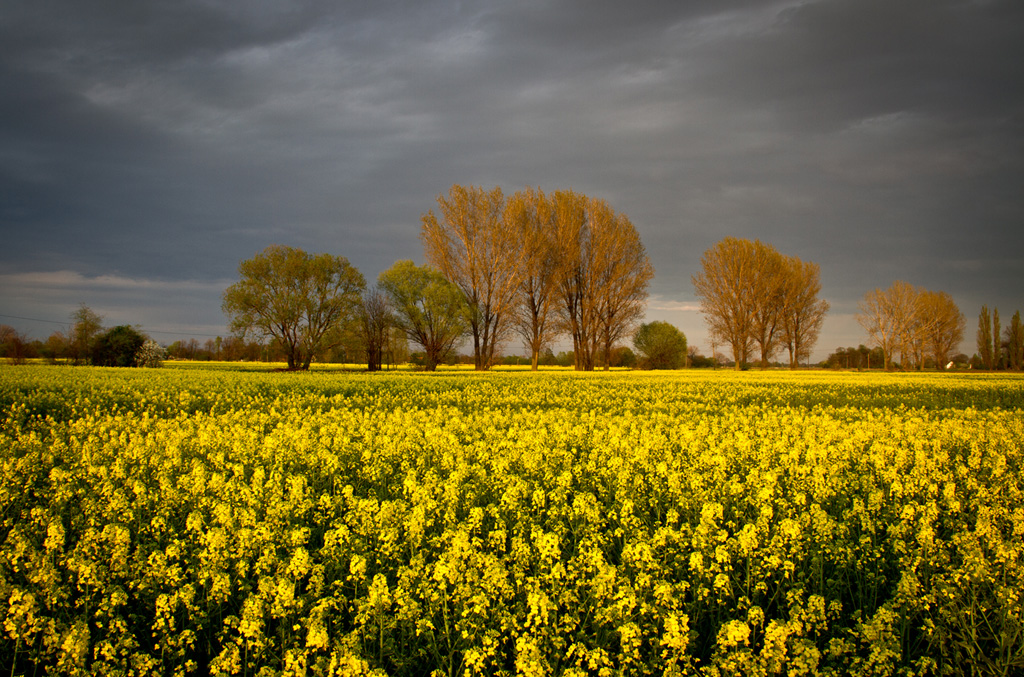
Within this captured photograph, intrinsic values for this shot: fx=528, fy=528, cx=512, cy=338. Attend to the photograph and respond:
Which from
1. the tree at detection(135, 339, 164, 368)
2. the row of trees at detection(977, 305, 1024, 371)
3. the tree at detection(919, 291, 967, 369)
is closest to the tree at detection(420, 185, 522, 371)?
the tree at detection(135, 339, 164, 368)

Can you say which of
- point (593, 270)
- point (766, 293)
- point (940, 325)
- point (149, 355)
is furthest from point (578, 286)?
point (940, 325)

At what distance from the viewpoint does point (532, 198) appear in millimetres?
52500

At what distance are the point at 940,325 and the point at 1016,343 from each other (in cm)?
1912

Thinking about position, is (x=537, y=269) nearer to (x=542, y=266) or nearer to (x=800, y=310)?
(x=542, y=266)

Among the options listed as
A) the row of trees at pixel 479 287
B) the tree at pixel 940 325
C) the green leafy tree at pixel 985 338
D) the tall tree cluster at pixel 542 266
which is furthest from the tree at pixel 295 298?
the green leafy tree at pixel 985 338

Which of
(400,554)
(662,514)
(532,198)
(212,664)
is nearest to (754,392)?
(662,514)

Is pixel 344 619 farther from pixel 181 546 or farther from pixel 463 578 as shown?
pixel 181 546

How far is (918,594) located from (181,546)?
4821 mm

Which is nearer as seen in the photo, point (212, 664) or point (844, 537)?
point (212, 664)

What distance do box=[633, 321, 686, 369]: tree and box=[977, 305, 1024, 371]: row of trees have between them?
165ft

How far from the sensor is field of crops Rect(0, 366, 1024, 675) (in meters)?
2.68

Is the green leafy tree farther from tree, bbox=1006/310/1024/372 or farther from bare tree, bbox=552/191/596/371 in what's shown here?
bare tree, bbox=552/191/596/371

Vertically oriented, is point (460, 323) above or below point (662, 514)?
above

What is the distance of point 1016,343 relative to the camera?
87.3m
